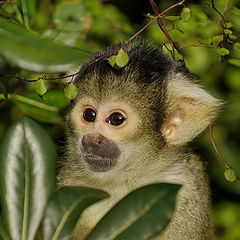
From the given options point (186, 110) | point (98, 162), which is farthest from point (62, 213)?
point (186, 110)

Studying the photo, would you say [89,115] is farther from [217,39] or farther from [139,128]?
[217,39]

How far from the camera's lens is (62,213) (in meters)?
1.59

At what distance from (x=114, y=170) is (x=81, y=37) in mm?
646

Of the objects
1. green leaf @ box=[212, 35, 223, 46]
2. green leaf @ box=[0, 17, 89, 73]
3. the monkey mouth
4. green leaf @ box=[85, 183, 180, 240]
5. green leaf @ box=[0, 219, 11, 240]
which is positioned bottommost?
the monkey mouth

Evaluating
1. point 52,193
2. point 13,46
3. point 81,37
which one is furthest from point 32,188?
point 81,37

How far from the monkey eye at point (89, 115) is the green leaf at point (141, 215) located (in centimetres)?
113

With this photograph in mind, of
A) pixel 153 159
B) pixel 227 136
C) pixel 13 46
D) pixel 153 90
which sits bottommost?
pixel 227 136

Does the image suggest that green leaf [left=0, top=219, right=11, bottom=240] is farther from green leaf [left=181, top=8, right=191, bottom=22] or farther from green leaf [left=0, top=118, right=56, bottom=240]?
green leaf [left=181, top=8, right=191, bottom=22]

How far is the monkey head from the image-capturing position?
103 inches

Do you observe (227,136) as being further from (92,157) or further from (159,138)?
(92,157)

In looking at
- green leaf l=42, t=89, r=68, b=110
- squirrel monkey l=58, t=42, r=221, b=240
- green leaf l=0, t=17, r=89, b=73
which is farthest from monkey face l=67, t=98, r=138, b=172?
green leaf l=0, t=17, r=89, b=73

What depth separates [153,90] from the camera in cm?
268

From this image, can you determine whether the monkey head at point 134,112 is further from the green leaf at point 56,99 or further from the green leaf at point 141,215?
the green leaf at point 141,215

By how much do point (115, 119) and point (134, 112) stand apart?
3.7 inches
